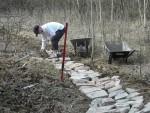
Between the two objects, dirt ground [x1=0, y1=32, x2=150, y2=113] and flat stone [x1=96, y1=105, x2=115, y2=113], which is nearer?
flat stone [x1=96, y1=105, x2=115, y2=113]

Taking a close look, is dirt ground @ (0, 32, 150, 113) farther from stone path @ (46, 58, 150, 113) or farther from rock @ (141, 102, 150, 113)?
rock @ (141, 102, 150, 113)

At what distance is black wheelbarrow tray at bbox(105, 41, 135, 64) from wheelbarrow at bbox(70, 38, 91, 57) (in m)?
0.71

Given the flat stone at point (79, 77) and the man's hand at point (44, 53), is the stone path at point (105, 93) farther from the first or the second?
the man's hand at point (44, 53)

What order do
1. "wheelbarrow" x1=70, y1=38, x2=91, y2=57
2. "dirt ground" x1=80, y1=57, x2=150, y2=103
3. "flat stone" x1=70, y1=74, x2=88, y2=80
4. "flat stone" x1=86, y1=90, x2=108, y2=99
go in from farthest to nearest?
"wheelbarrow" x1=70, y1=38, x2=91, y2=57 < "flat stone" x1=70, y1=74, x2=88, y2=80 < "dirt ground" x1=80, y1=57, x2=150, y2=103 < "flat stone" x1=86, y1=90, x2=108, y2=99

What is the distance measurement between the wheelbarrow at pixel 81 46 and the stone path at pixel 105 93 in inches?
64.9

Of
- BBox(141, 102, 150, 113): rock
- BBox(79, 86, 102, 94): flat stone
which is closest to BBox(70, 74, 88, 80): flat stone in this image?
BBox(79, 86, 102, 94): flat stone

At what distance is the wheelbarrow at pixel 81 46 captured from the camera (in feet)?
37.5

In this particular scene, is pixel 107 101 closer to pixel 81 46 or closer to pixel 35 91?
pixel 35 91

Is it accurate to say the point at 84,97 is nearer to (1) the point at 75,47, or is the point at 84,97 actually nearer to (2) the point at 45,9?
(1) the point at 75,47

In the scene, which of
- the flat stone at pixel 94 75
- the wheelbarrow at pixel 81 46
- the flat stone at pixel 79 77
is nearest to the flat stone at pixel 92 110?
the flat stone at pixel 79 77

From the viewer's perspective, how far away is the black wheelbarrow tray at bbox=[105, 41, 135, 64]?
10297 mm

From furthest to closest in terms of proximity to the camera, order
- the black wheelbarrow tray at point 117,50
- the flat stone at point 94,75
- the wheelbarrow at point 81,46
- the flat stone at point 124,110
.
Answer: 1. the wheelbarrow at point 81,46
2. the black wheelbarrow tray at point 117,50
3. the flat stone at point 94,75
4. the flat stone at point 124,110

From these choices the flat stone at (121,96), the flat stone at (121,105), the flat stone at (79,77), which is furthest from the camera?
the flat stone at (79,77)

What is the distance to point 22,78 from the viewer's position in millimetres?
8031
